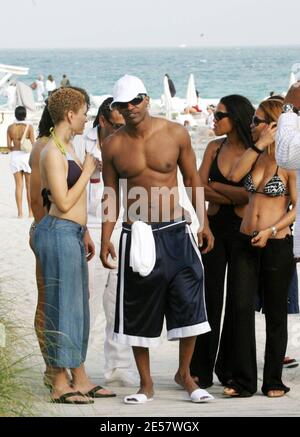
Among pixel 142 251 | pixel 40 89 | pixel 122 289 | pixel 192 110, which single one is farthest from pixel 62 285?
pixel 40 89

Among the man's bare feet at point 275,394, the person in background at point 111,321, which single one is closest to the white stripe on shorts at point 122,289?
the person in background at point 111,321

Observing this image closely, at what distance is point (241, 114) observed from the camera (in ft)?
24.2

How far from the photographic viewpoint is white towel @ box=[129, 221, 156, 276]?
22.2ft

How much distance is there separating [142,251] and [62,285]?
19.2 inches

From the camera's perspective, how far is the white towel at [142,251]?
6.76 metres

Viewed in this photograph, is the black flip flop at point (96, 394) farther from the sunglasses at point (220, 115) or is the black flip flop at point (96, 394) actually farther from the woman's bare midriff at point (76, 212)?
the sunglasses at point (220, 115)

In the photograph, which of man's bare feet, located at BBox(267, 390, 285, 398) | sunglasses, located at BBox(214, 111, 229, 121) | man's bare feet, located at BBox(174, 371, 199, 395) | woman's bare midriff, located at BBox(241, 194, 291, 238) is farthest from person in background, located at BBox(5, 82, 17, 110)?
man's bare feet, located at BBox(267, 390, 285, 398)

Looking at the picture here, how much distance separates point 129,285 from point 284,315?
951 millimetres

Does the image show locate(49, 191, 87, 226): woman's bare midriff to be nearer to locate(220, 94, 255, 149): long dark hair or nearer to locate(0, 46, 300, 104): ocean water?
locate(220, 94, 255, 149): long dark hair

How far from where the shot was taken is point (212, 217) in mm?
7477

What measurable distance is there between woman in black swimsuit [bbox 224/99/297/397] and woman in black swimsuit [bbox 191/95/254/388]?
8.2 inches

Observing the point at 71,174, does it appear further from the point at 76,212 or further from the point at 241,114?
the point at 241,114
